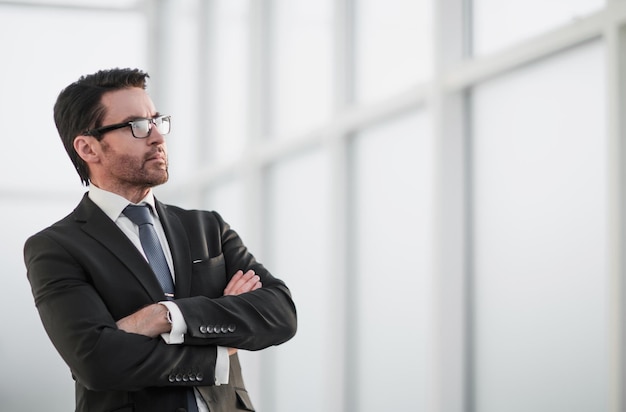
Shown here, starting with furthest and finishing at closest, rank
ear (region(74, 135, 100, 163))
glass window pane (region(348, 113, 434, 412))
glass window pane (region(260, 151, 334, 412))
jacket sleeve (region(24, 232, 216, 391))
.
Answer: glass window pane (region(260, 151, 334, 412)) → glass window pane (region(348, 113, 434, 412)) → ear (region(74, 135, 100, 163)) → jacket sleeve (region(24, 232, 216, 391))

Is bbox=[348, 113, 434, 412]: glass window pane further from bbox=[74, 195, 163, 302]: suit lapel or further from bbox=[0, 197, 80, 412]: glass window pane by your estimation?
bbox=[0, 197, 80, 412]: glass window pane

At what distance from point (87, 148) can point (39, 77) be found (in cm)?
647

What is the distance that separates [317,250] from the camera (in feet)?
17.6

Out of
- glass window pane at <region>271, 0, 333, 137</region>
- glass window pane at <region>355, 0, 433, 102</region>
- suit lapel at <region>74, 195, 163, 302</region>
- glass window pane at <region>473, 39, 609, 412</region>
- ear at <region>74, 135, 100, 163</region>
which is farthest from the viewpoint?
glass window pane at <region>271, 0, 333, 137</region>

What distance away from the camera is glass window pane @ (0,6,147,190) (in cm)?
848

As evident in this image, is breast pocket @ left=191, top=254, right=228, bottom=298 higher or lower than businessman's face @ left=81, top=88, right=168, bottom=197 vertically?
lower

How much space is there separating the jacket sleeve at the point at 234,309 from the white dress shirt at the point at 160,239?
20 millimetres

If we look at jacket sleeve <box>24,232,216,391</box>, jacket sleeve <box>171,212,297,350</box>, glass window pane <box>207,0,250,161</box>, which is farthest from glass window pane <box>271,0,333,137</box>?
jacket sleeve <box>24,232,216,391</box>

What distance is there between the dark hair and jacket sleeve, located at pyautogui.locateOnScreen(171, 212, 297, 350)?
0.35 m

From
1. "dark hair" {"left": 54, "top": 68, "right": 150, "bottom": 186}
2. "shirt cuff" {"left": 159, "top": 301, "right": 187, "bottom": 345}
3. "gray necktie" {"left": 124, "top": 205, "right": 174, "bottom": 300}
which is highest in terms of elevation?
"dark hair" {"left": 54, "top": 68, "right": 150, "bottom": 186}

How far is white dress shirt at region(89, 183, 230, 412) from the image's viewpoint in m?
2.25

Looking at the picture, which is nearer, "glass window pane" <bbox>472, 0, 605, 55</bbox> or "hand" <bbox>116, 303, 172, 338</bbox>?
"hand" <bbox>116, 303, 172, 338</bbox>

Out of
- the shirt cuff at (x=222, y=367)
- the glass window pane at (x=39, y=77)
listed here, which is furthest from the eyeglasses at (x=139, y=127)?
the glass window pane at (x=39, y=77)

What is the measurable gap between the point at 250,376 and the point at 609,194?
148 inches
